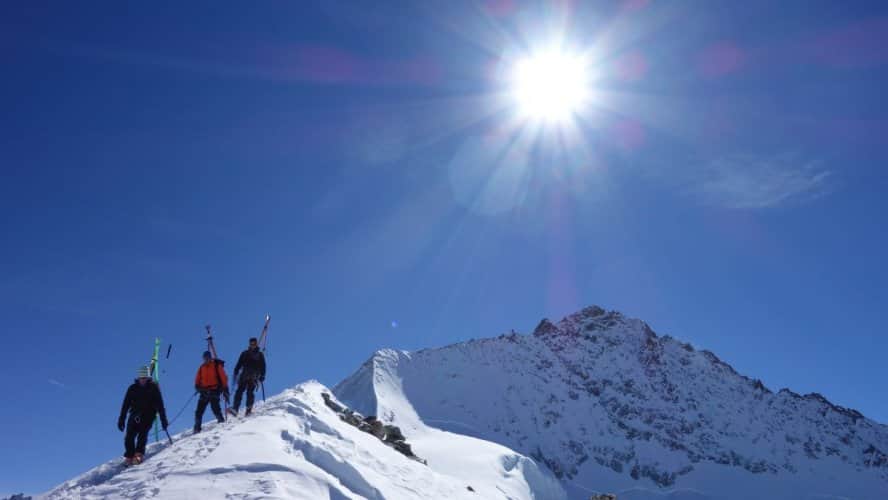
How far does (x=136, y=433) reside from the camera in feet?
44.0

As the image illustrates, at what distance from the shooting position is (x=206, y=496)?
923 cm

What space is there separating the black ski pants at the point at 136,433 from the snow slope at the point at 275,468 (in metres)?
0.38

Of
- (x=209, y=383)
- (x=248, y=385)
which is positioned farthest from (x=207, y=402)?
(x=248, y=385)

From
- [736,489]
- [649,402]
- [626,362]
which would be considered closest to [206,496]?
[736,489]

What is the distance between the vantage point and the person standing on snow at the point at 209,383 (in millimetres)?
15945

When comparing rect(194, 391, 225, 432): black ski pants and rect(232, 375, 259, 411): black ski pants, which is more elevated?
rect(232, 375, 259, 411): black ski pants

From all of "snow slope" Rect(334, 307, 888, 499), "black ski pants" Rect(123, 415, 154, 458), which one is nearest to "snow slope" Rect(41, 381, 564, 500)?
"black ski pants" Rect(123, 415, 154, 458)

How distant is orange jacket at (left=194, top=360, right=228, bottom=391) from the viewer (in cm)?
1594

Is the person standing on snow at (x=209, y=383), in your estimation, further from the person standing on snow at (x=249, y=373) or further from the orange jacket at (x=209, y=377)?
the person standing on snow at (x=249, y=373)

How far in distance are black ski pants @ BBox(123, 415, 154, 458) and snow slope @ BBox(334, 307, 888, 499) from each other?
287 feet

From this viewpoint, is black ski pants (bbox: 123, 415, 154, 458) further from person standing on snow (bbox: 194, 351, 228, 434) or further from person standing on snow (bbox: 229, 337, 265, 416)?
person standing on snow (bbox: 229, 337, 265, 416)

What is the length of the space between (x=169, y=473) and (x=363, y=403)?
95.2m

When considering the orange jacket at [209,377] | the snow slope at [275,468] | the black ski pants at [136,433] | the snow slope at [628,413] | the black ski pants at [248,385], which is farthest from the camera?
the snow slope at [628,413]

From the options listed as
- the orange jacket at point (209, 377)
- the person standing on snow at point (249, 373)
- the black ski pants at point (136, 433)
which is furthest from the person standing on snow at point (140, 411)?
the person standing on snow at point (249, 373)
